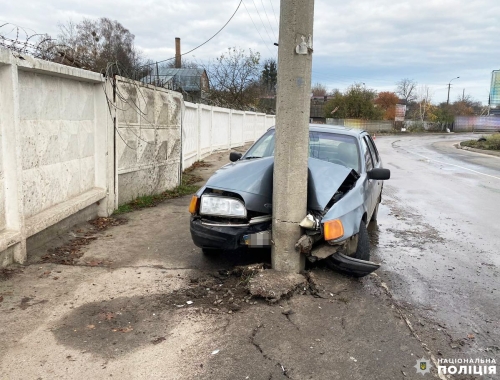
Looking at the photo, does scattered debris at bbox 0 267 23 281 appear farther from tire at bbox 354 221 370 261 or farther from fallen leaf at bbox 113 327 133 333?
tire at bbox 354 221 370 261

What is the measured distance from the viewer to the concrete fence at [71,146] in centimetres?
445

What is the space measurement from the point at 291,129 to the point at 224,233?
1231 mm

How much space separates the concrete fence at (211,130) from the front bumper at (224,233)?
22.3 ft

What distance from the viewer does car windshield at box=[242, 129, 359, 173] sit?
5633mm

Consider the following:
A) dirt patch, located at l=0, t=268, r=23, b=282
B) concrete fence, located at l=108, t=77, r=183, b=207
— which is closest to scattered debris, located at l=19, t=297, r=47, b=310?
dirt patch, located at l=0, t=268, r=23, b=282

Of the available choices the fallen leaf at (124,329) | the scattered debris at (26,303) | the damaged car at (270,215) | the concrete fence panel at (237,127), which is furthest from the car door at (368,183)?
the concrete fence panel at (237,127)

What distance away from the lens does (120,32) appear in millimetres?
57250

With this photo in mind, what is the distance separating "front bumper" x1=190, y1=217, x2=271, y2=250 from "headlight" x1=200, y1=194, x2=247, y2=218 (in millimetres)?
119

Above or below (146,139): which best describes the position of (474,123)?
above

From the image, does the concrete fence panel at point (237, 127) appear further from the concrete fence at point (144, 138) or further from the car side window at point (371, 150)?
the car side window at point (371, 150)

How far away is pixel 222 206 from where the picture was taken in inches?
174

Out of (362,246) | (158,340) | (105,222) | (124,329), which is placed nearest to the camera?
(158,340)

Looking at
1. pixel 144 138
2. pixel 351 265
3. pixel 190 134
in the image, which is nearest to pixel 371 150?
pixel 351 265

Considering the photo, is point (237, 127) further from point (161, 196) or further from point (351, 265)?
point (351, 265)
